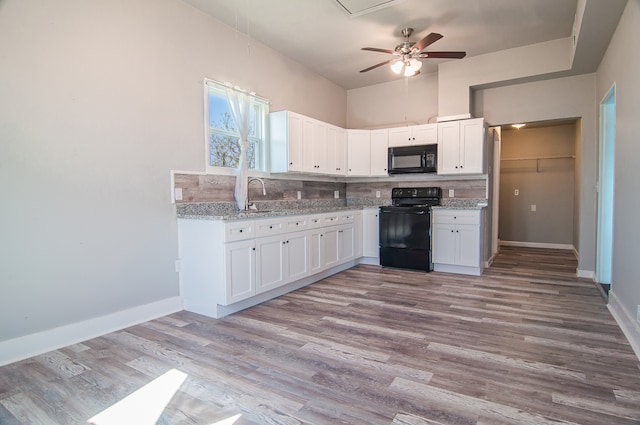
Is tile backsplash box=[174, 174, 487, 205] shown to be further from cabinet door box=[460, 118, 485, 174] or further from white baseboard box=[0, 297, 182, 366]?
white baseboard box=[0, 297, 182, 366]

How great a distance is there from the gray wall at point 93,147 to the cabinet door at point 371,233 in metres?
2.73

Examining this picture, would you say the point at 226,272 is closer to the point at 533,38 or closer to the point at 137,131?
the point at 137,131

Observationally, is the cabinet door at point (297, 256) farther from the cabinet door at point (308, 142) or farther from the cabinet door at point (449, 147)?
the cabinet door at point (449, 147)

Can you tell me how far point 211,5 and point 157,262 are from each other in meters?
2.54

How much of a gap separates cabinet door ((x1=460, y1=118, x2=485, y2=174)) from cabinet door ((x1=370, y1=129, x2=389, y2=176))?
1114 mm

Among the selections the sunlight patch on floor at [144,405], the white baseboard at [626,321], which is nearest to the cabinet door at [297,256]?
the sunlight patch on floor at [144,405]

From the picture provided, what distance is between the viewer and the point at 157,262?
3.22 meters

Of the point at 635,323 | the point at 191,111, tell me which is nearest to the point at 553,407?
the point at 635,323

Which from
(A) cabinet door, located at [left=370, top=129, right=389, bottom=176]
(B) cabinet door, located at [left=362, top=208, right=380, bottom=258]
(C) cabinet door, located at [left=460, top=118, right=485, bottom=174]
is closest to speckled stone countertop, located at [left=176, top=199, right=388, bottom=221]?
(B) cabinet door, located at [left=362, top=208, right=380, bottom=258]

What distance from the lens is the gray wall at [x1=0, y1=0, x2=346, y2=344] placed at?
2371 millimetres

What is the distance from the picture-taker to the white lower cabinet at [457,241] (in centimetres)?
471

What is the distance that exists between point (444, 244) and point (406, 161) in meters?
1.34

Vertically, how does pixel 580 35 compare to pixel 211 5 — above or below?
below

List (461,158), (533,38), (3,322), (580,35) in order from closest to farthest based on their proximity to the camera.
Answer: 1. (3,322)
2. (580,35)
3. (533,38)
4. (461,158)
